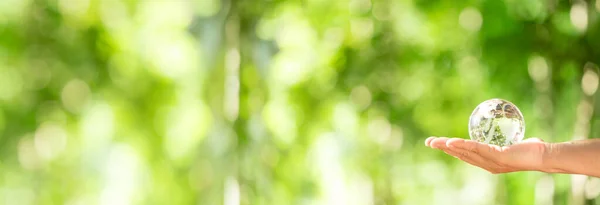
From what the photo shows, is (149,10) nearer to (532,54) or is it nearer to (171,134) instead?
(171,134)

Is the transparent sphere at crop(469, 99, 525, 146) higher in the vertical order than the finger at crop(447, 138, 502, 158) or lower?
lower

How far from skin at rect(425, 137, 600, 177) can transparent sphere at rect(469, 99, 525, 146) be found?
0.83 feet

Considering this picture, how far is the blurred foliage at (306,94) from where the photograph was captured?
2.11 m

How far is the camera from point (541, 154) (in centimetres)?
104

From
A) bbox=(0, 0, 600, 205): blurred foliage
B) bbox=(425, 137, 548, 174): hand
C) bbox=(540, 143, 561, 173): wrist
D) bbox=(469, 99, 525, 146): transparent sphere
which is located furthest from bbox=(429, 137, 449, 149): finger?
bbox=(0, 0, 600, 205): blurred foliage

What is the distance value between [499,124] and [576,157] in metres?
0.29

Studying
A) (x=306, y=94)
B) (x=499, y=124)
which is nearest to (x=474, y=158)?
(x=499, y=124)

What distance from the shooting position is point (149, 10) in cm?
219

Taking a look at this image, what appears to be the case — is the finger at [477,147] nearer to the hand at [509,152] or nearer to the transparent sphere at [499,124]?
the hand at [509,152]

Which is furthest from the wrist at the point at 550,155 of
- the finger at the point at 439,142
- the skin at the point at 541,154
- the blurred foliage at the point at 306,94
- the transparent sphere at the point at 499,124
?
the blurred foliage at the point at 306,94

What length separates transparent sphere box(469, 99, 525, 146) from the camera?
1.31 m

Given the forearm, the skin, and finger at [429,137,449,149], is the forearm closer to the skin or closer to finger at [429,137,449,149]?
the skin

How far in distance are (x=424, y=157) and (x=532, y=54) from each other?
571 millimetres

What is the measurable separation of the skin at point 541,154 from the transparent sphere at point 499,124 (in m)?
0.25
